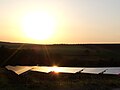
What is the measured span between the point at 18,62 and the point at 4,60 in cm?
161

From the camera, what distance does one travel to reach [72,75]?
24344 millimetres

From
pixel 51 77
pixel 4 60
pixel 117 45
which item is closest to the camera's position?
pixel 51 77

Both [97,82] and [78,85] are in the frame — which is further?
[97,82]

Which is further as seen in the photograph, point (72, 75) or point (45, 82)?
point (72, 75)

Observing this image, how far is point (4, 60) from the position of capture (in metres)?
36.8

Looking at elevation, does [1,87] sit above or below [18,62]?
below

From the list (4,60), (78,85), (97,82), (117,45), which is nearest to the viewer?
(78,85)

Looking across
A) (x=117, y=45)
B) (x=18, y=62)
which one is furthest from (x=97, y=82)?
(x=117, y=45)

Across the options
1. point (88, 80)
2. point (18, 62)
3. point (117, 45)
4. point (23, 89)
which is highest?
point (117, 45)

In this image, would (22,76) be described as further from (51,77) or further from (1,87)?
(1,87)

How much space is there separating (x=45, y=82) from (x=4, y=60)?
661 inches

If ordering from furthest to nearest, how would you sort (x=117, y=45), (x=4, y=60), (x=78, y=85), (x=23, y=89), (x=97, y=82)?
1. (x=117, y=45)
2. (x=4, y=60)
3. (x=97, y=82)
4. (x=78, y=85)
5. (x=23, y=89)

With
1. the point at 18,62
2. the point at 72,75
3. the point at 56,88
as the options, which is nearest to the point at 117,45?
the point at 18,62

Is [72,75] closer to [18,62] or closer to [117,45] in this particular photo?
[18,62]
